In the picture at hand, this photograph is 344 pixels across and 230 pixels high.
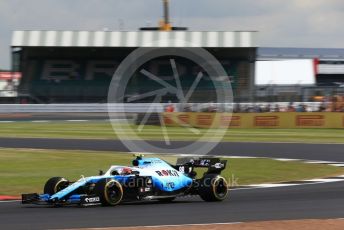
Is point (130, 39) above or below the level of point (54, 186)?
above

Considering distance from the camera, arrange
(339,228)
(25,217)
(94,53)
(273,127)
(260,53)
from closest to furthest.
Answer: (339,228) < (25,217) < (273,127) < (94,53) < (260,53)

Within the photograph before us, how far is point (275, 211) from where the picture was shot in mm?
10133

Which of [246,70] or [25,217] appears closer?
[25,217]

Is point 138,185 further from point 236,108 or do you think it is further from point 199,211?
point 236,108

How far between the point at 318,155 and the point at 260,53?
63893mm

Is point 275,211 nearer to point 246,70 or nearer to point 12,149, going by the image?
point 12,149

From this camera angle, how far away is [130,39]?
194 ft

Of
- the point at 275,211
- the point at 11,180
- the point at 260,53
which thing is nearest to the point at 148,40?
the point at 260,53

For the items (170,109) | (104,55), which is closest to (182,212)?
(170,109)

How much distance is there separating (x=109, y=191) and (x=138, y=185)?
59 cm

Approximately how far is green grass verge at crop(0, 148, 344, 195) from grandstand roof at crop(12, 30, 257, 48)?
37136 millimetres

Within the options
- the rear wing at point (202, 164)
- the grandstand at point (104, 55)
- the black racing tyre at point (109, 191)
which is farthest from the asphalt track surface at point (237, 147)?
the grandstand at point (104, 55)

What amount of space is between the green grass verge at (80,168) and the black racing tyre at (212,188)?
320 centimetres

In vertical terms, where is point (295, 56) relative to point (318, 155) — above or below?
above
